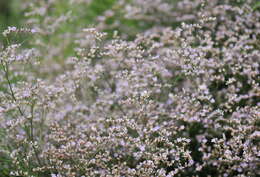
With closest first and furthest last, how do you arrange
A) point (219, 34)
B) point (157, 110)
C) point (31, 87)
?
point (31, 87) < point (157, 110) < point (219, 34)

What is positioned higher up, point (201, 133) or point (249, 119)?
point (249, 119)

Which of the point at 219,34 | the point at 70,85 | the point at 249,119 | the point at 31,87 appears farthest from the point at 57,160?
the point at 219,34

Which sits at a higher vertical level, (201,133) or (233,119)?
(233,119)

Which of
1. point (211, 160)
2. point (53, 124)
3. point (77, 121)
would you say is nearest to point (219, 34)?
point (211, 160)

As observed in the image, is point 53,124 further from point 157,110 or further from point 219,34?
point 219,34

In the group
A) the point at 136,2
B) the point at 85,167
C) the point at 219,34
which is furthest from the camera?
the point at 136,2

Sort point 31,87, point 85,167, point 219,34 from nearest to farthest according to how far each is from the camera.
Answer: point 85,167
point 31,87
point 219,34

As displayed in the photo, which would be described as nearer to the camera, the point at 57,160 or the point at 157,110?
the point at 57,160

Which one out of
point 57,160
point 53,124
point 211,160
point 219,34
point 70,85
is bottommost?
point 211,160

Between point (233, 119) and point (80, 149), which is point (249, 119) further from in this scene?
point (80, 149)
